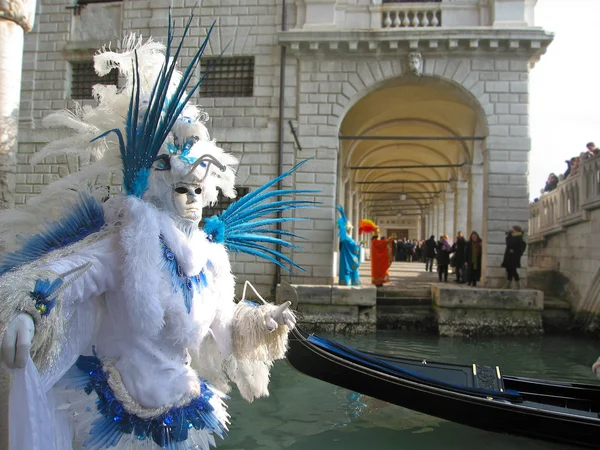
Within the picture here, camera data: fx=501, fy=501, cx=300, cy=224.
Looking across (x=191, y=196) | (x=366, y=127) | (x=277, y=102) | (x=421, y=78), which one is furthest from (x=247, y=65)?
(x=191, y=196)

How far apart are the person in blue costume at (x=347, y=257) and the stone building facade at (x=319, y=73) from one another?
28cm

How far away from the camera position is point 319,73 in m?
11.7

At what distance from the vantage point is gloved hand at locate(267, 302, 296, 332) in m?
2.69

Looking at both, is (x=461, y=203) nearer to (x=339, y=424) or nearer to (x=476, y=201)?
(x=476, y=201)

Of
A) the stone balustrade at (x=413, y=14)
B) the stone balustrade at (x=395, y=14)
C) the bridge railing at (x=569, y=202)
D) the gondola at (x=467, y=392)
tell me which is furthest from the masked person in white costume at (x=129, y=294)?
the stone balustrade at (x=413, y=14)

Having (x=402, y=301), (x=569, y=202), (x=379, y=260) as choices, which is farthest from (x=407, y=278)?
(x=569, y=202)

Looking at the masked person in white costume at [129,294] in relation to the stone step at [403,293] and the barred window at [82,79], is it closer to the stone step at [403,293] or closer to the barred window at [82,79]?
the stone step at [403,293]

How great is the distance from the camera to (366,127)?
16812 mm

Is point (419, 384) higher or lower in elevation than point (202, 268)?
lower

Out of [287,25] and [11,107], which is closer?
[11,107]

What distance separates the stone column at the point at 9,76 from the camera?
10.9 ft

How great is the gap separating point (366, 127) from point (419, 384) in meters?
13.2

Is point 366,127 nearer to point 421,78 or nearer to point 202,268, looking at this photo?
point 421,78

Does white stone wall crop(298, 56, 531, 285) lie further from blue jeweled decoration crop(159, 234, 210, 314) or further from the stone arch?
blue jeweled decoration crop(159, 234, 210, 314)
